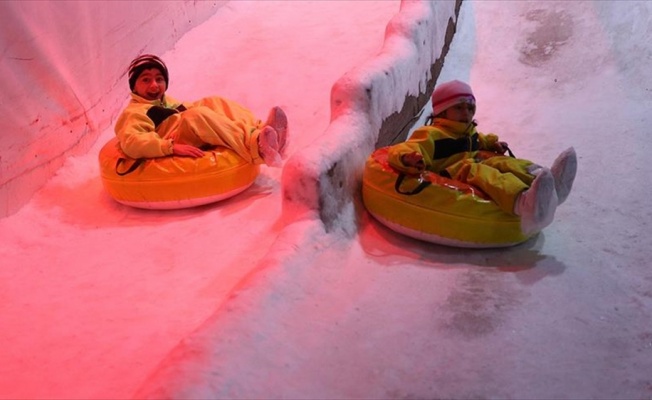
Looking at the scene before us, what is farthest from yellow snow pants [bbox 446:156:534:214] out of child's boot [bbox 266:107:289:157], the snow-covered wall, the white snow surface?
the snow-covered wall

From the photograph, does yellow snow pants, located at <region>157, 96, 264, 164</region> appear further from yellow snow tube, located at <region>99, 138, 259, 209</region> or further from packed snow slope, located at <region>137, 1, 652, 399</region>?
packed snow slope, located at <region>137, 1, 652, 399</region>

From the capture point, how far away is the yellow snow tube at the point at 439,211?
295cm

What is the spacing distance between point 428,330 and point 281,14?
4.13m

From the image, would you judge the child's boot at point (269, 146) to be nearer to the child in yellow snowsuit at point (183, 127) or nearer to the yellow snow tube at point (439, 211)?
the child in yellow snowsuit at point (183, 127)

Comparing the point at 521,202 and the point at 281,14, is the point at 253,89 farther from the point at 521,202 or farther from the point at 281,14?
the point at 521,202

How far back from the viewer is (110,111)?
15.4ft

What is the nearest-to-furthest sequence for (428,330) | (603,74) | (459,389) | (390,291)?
(459,389)
(428,330)
(390,291)
(603,74)

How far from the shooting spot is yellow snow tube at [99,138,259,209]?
366cm

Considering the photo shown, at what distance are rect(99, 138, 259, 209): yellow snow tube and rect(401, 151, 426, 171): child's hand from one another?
103 centimetres

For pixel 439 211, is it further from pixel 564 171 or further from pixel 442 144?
pixel 564 171

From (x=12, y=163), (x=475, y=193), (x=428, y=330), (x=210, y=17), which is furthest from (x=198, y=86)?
(x=428, y=330)

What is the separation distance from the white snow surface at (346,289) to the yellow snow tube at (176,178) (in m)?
0.09

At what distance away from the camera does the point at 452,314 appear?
262 cm

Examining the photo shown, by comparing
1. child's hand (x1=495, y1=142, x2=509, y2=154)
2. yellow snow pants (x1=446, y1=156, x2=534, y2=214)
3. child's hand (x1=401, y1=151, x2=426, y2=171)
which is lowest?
child's hand (x1=495, y1=142, x2=509, y2=154)
